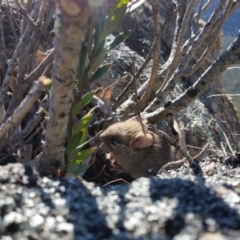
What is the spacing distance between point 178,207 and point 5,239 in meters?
0.39

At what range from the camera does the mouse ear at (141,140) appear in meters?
3.17

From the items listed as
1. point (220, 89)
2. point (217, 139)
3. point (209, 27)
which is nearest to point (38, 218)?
point (209, 27)

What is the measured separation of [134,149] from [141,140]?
1.09 ft

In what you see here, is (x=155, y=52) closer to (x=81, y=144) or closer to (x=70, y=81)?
(x=81, y=144)

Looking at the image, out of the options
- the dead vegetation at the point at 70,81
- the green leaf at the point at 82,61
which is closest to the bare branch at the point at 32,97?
the dead vegetation at the point at 70,81

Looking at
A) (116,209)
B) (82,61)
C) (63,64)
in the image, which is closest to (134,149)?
(82,61)

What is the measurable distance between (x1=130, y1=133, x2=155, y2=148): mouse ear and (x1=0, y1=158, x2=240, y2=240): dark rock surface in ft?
5.81

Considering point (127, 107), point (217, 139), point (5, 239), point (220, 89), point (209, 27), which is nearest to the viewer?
point (5, 239)

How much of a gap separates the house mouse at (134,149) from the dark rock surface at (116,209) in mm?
1955

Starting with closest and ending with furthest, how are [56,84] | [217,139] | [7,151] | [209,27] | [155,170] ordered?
[56,84], [7,151], [209,27], [155,170], [217,139]

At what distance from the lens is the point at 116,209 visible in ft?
3.87

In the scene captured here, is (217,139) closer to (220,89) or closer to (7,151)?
(220,89)

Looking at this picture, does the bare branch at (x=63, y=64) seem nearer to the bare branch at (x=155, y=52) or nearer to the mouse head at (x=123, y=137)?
the bare branch at (x=155, y=52)

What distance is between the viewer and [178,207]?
3.88 ft
